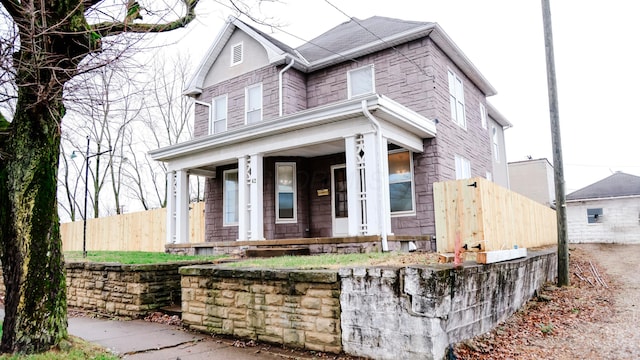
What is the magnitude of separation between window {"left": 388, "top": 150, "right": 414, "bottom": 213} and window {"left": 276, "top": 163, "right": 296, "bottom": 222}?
2937mm

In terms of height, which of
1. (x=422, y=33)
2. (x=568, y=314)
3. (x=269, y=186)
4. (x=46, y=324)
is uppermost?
(x=422, y=33)

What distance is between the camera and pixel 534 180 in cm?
2519

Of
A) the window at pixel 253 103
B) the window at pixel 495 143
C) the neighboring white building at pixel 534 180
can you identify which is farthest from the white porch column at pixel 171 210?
the neighboring white building at pixel 534 180

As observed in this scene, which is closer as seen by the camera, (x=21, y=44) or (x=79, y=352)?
(x=21, y=44)

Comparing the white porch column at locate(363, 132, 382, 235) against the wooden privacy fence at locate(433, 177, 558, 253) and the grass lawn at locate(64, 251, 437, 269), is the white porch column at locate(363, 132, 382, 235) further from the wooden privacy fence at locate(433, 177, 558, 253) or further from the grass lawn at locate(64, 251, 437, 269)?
the wooden privacy fence at locate(433, 177, 558, 253)

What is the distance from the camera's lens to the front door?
12.1 m

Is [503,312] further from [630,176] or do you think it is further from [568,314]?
[630,176]

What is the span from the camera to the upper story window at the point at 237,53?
14555 mm

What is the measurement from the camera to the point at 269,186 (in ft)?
41.2

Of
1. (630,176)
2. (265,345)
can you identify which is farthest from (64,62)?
(630,176)

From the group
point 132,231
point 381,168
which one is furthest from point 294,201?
point 132,231

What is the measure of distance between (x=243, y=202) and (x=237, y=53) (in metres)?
6.12

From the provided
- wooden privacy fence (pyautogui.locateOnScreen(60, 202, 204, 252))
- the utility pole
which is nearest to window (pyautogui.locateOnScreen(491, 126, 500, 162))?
the utility pole

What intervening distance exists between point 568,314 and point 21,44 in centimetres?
818
